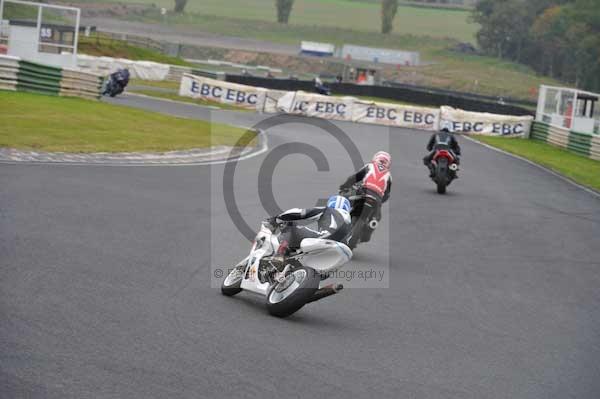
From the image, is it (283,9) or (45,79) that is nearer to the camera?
(45,79)

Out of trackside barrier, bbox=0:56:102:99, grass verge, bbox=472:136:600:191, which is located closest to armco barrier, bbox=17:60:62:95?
trackside barrier, bbox=0:56:102:99

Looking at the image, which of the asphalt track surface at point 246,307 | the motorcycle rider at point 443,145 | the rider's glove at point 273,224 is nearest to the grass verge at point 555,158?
the motorcycle rider at point 443,145

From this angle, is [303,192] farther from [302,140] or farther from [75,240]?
[302,140]

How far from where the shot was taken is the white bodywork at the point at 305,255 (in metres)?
8.27

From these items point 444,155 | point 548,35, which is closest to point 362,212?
point 444,155

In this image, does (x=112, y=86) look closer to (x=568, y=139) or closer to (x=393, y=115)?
(x=393, y=115)

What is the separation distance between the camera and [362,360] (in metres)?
7.71

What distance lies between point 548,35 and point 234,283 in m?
93.5

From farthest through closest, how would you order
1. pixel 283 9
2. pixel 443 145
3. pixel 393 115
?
1. pixel 283 9
2. pixel 393 115
3. pixel 443 145

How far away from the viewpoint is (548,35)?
9812 centimetres

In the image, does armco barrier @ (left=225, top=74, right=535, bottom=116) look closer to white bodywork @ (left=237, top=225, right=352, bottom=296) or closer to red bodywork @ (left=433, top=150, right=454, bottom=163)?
red bodywork @ (left=433, top=150, right=454, bottom=163)

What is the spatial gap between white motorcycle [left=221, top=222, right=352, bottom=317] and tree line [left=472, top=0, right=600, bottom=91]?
7664cm

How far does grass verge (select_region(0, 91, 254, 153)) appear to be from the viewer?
2023 centimetres

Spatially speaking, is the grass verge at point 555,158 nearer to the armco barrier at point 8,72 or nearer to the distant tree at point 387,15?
the armco barrier at point 8,72
